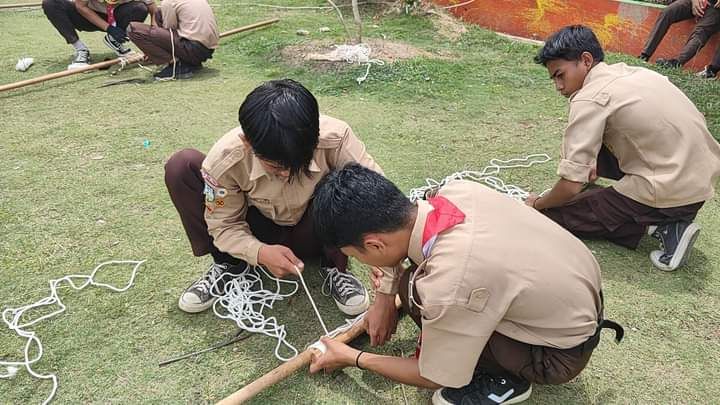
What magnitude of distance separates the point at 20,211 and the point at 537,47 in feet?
16.8

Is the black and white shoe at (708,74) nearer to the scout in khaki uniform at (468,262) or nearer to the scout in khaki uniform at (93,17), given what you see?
the scout in khaki uniform at (468,262)

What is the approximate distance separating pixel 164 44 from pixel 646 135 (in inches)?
167

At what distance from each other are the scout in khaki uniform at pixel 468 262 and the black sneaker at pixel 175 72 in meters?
4.01

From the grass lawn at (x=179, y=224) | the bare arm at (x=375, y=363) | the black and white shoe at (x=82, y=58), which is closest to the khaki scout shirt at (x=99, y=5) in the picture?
the black and white shoe at (x=82, y=58)

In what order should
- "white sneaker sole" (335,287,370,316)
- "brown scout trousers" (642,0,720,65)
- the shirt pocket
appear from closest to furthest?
the shirt pocket → "white sneaker sole" (335,287,370,316) → "brown scout trousers" (642,0,720,65)

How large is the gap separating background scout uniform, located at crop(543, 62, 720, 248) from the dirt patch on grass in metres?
2.85

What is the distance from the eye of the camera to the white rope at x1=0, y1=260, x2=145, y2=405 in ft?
6.31

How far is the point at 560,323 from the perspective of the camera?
4.96ft

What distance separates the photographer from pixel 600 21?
560 cm

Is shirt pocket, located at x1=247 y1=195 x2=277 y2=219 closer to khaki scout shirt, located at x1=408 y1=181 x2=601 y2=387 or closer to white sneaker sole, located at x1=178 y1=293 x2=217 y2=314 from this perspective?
white sneaker sole, located at x1=178 y1=293 x2=217 y2=314

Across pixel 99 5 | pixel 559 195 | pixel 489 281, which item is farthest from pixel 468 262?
pixel 99 5

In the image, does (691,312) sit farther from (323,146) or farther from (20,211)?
(20,211)

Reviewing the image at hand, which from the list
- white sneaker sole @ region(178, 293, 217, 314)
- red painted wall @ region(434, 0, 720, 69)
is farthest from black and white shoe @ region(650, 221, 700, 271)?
red painted wall @ region(434, 0, 720, 69)

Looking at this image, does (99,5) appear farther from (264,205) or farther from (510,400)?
(510,400)
